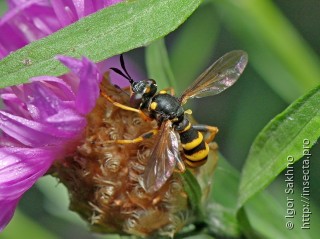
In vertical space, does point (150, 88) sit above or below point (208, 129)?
above

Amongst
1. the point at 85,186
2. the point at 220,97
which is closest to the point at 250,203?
the point at 85,186

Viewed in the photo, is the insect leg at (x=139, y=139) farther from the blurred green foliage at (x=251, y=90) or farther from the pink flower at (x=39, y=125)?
the blurred green foliage at (x=251, y=90)

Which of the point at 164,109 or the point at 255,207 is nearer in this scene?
the point at 164,109

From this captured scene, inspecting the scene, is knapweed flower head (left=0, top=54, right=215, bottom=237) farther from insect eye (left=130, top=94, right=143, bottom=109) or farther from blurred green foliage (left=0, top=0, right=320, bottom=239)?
blurred green foliage (left=0, top=0, right=320, bottom=239)

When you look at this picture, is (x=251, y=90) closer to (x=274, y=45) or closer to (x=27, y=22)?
(x=274, y=45)

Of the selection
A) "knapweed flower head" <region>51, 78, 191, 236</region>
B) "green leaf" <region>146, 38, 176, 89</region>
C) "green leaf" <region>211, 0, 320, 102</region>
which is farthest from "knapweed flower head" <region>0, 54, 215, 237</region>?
"green leaf" <region>211, 0, 320, 102</region>

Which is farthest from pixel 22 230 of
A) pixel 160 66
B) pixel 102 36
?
pixel 102 36

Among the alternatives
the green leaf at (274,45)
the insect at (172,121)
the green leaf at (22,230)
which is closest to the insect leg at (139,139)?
the insect at (172,121)
